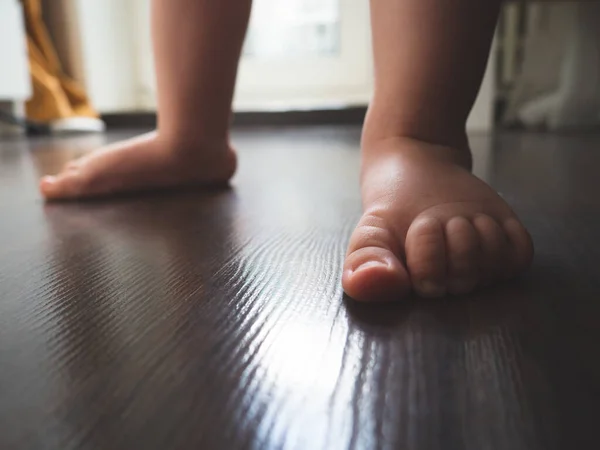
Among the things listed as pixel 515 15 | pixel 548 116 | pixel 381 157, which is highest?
pixel 515 15

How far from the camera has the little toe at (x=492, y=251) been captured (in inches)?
13.8

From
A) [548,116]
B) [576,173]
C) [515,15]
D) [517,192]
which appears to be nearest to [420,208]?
[517,192]

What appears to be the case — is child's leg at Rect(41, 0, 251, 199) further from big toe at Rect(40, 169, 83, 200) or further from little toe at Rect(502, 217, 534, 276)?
little toe at Rect(502, 217, 534, 276)

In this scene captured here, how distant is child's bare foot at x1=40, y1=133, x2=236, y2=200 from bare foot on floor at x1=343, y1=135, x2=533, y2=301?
0.35 m

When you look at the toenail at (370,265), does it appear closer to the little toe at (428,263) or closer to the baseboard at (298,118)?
the little toe at (428,263)

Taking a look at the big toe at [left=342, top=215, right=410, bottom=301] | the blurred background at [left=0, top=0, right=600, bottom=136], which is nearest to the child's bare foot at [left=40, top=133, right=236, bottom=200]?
the big toe at [left=342, top=215, right=410, bottom=301]

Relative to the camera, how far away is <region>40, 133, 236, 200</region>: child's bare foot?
2.24 feet

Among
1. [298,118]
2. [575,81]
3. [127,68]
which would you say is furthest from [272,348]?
[127,68]

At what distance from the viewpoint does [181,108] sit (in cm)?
70

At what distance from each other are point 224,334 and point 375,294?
0.27 ft

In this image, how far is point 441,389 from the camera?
24 cm

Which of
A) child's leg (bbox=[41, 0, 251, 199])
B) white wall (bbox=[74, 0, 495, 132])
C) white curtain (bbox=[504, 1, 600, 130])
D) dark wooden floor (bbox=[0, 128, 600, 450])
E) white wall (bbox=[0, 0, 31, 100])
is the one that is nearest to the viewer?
dark wooden floor (bbox=[0, 128, 600, 450])

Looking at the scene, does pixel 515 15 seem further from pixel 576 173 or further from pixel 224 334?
pixel 224 334

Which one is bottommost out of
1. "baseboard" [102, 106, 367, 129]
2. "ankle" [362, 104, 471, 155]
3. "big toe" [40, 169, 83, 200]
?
"baseboard" [102, 106, 367, 129]
